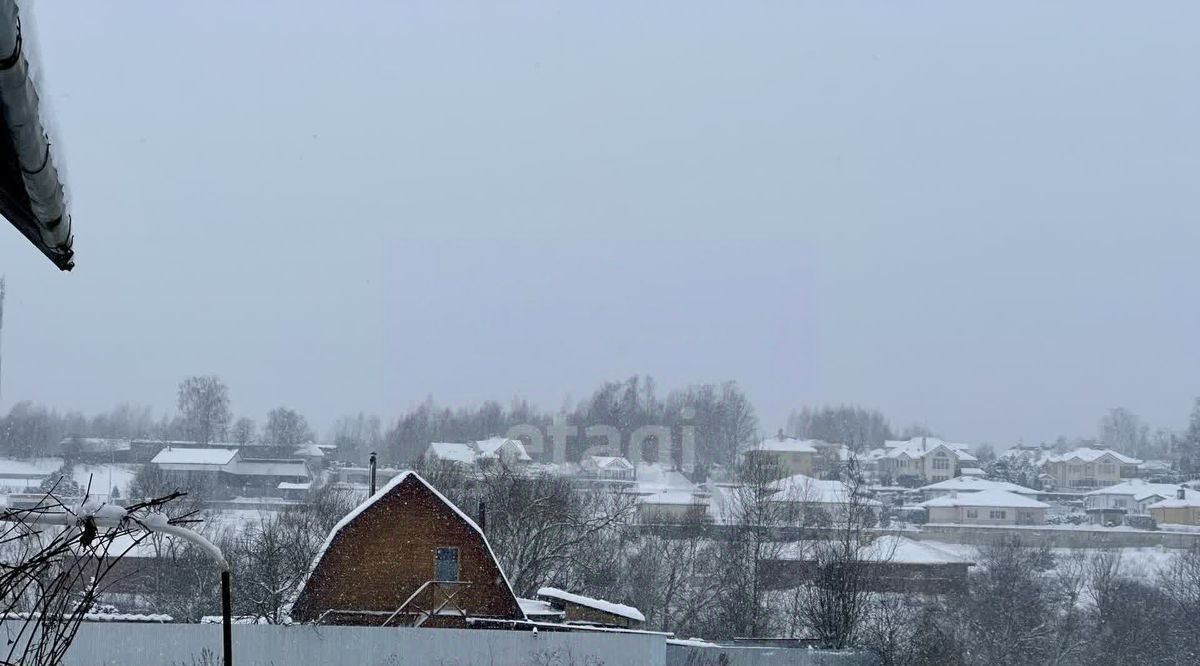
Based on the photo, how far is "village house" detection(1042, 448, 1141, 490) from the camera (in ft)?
285

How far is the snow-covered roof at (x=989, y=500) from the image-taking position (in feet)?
216

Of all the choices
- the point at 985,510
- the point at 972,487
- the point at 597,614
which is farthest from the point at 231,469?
the point at 597,614

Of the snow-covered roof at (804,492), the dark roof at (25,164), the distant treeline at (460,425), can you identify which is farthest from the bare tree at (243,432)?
the dark roof at (25,164)

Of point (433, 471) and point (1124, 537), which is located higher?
point (433, 471)

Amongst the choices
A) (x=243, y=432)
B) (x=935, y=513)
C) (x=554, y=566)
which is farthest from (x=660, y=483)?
(x=243, y=432)

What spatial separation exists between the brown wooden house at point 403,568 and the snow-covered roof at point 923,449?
251 feet

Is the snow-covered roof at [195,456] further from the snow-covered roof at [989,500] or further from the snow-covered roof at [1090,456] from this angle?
the snow-covered roof at [1090,456]

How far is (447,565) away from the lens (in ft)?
72.4

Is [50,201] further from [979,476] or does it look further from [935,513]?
[979,476]

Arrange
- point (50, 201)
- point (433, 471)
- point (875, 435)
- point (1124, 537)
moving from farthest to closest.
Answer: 1. point (875, 435)
2. point (1124, 537)
3. point (433, 471)
4. point (50, 201)

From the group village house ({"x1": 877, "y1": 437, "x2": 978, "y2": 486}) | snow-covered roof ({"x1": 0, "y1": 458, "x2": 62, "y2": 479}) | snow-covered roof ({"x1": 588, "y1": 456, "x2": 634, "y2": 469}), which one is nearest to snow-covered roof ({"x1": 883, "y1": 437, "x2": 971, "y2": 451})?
village house ({"x1": 877, "y1": 437, "x2": 978, "y2": 486})

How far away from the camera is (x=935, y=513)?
64.6 metres

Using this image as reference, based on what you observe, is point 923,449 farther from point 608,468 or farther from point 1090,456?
point 608,468

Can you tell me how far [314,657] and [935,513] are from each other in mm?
51443
